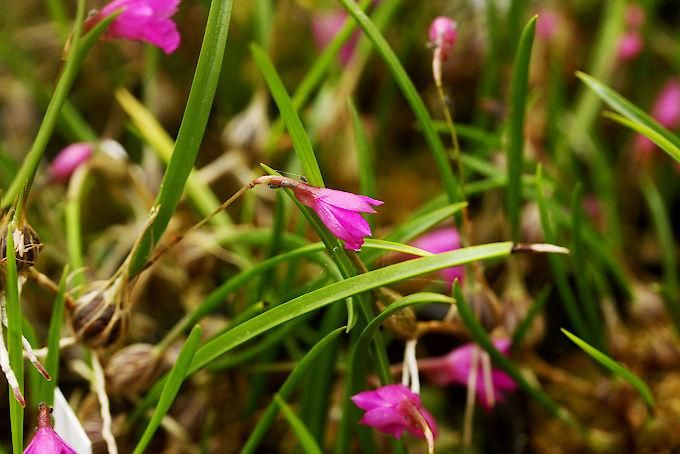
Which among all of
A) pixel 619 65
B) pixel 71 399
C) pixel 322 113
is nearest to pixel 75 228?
pixel 71 399

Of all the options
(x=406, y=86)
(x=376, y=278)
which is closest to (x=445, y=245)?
(x=406, y=86)

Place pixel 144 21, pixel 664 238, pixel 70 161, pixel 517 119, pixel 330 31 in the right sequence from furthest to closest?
1. pixel 330 31
2. pixel 664 238
3. pixel 70 161
4. pixel 517 119
5. pixel 144 21

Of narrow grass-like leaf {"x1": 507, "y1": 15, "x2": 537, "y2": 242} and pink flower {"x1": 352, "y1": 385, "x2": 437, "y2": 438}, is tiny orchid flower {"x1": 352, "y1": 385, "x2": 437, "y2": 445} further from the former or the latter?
narrow grass-like leaf {"x1": 507, "y1": 15, "x2": 537, "y2": 242}

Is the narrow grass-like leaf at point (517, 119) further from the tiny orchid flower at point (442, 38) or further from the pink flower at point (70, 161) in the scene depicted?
the pink flower at point (70, 161)

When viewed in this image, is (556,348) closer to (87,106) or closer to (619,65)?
(619,65)

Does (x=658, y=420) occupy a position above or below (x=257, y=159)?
below

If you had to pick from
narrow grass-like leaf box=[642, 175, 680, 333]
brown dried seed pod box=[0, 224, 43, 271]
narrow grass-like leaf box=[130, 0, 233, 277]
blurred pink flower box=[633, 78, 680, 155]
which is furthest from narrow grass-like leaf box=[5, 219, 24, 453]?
blurred pink flower box=[633, 78, 680, 155]

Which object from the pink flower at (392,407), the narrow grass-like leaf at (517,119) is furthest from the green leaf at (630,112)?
the pink flower at (392,407)

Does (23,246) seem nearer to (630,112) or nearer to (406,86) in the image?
(406,86)

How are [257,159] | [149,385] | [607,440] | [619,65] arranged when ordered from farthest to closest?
[619,65] < [257,159] < [607,440] < [149,385]
